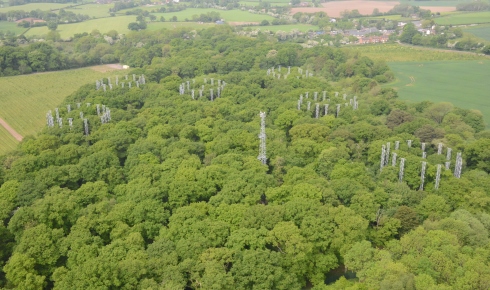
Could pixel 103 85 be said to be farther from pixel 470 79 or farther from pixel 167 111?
pixel 470 79

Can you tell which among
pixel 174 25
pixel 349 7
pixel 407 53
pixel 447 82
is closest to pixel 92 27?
pixel 174 25

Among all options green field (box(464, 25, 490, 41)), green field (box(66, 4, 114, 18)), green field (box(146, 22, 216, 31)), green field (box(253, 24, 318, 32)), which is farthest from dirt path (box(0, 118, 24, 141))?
green field (box(464, 25, 490, 41))

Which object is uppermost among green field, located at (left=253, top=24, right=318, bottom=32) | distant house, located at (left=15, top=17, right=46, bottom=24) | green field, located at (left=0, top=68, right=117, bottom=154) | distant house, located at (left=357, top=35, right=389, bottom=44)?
distant house, located at (left=15, top=17, right=46, bottom=24)

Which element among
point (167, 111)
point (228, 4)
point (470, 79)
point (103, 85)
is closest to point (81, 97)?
point (103, 85)

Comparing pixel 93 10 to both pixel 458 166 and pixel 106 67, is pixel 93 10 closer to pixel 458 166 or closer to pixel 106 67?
pixel 106 67

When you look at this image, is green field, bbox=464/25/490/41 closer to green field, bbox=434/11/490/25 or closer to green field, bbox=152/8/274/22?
green field, bbox=434/11/490/25

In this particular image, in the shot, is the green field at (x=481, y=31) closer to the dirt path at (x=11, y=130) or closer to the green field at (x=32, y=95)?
the green field at (x=32, y=95)
